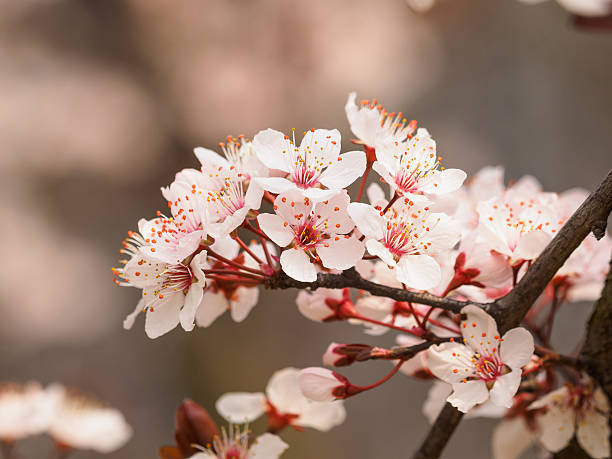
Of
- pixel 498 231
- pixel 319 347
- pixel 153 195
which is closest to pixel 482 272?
pixel 498 231

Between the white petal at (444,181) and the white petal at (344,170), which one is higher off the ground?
the white petal at (344,170)

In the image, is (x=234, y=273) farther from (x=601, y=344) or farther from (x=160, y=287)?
(x=601, y=344)

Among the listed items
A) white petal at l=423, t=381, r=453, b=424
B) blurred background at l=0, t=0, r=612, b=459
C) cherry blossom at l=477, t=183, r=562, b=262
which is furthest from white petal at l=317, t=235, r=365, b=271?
blurred background at l=0, t=0, r=612, b=459

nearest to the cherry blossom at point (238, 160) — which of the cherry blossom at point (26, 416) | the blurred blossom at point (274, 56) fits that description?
the cherry blossom at point (26, 416)

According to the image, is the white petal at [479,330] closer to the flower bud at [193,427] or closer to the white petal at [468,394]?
the white petal at [468,394]

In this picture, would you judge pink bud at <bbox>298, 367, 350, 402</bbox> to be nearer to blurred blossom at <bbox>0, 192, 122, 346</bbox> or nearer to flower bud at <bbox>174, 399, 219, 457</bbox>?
flower bud at <bbox>174, 399, 219, 457</bbox>

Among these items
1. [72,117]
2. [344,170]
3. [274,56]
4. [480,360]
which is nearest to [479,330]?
[480,360]

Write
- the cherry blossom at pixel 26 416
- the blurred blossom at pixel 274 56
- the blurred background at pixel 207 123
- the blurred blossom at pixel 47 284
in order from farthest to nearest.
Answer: the blurred blossom at pixel 274 56 < the blurred blossom at pixel 47 284 < the blurred background at pixel 207 123 < the cherry blossom at pixel 26 416

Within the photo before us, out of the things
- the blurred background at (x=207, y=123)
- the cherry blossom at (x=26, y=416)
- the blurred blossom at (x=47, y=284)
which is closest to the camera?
the cherry blossom at (x=26, y=416)
